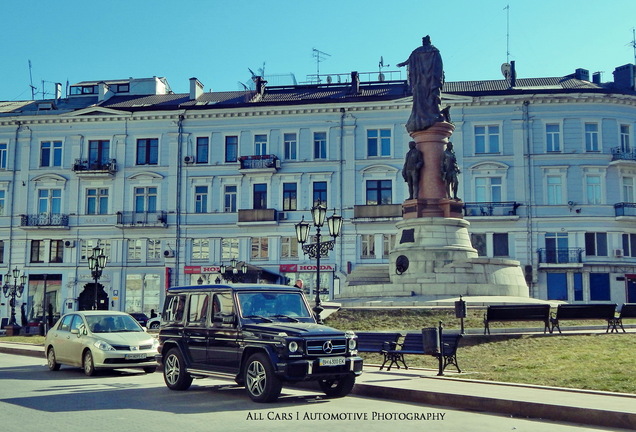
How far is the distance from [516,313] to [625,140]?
33997mm

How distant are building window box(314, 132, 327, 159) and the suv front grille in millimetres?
39968

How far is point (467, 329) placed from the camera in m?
21.3

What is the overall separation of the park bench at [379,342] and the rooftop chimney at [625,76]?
42.0 metres

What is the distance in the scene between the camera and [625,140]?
164 ft

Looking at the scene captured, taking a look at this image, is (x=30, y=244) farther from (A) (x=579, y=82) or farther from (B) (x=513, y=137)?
(A) (x=579, y=82)

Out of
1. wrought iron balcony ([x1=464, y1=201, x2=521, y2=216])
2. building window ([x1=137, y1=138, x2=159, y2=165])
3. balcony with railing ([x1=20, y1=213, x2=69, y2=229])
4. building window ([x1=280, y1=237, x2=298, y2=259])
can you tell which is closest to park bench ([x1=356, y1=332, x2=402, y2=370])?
wrought iron balcony ([x1=464, y1=201, x2=521, y2=216])

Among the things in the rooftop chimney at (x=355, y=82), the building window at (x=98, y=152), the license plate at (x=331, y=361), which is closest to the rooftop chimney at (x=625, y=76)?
the rooftop chimney at (x=355, y=82)

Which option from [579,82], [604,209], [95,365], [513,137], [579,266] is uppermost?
[579,82]

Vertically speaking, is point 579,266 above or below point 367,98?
below

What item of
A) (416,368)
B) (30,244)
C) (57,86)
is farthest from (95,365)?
(57,86)

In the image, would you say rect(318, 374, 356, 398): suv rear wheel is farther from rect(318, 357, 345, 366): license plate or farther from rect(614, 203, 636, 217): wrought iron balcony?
rect(614, 203, 636, 217): wrought iron balcony

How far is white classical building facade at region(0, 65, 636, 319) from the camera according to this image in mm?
48844

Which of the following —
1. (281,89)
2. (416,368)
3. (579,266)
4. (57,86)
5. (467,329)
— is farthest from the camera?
(57,86)

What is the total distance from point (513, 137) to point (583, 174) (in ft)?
16.3
